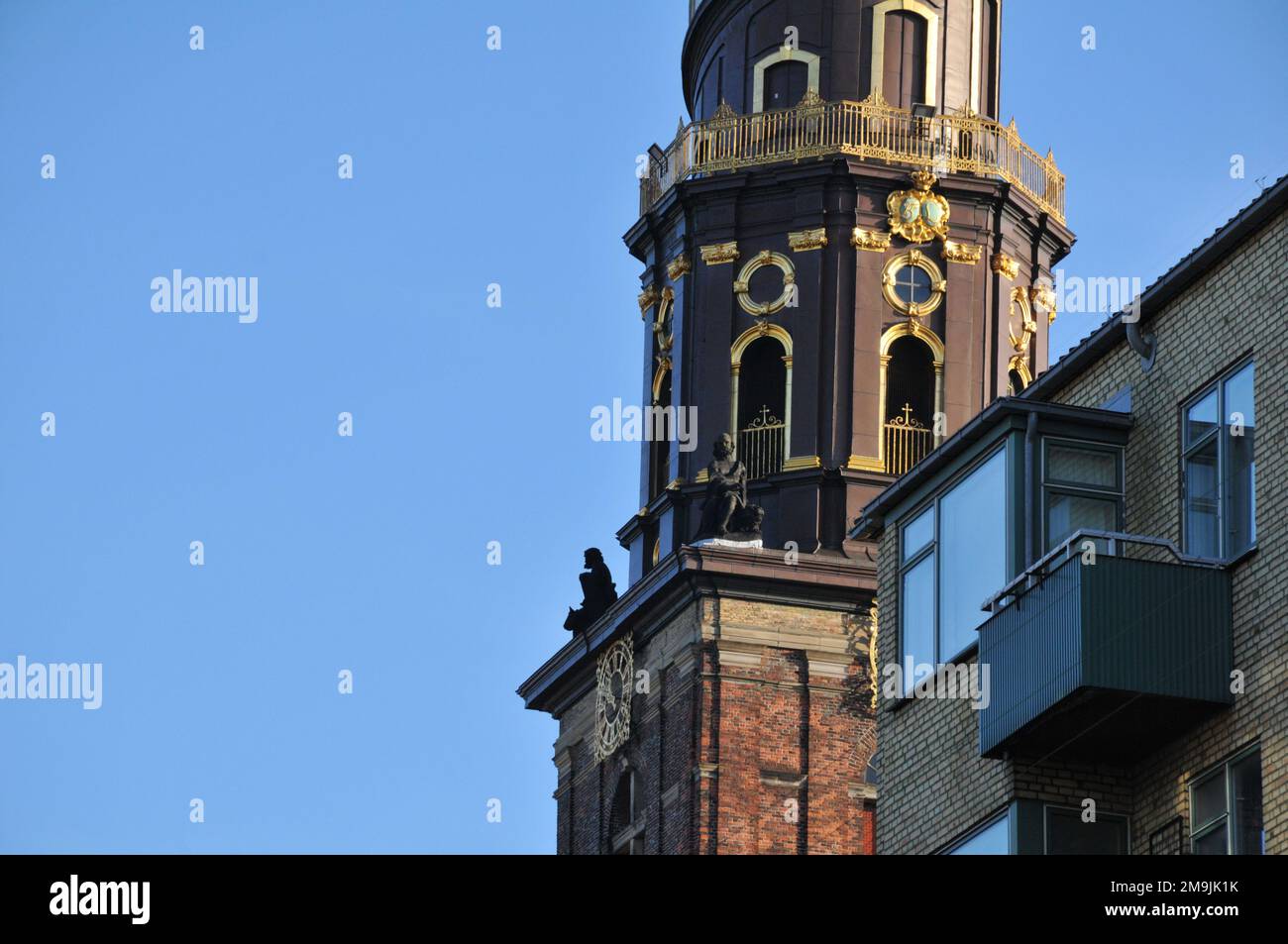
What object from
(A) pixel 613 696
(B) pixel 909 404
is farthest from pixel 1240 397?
(A) pixel 613 696

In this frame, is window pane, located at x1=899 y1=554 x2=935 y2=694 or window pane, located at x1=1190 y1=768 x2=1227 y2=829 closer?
window pane, located at x1=1190 y1=768 x2=1227 y2=829

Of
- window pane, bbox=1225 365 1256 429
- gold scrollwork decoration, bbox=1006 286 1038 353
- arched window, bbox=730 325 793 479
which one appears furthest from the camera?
gold scrollwork decoration, bbox=1006 286 1038 353

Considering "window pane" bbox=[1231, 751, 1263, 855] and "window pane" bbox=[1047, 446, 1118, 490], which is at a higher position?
"window pane" bbox=[1047, 446, 1118, 490]

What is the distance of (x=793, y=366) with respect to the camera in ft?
257

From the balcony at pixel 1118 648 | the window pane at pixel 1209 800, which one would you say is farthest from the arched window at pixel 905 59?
the window pane at pixel 1209 800

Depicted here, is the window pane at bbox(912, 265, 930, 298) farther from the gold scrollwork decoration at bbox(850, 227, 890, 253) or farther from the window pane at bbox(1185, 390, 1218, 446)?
the window pane at bbox(1185, 390, 1218, 446)

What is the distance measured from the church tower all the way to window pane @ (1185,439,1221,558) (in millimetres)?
32358

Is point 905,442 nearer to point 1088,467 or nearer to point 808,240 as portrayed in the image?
point 808,240

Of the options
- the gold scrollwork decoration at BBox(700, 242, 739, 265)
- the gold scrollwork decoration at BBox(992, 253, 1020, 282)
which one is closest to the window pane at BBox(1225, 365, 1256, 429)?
the gold scrollwork decoration at BBox(700, 242, 739, 265)

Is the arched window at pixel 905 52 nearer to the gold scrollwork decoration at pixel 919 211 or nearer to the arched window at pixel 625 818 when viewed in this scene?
the gold scrollwork decoration at pixel 919 211

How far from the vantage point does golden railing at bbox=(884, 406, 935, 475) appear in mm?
77312

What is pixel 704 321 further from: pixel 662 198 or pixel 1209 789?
pixel 1209 789

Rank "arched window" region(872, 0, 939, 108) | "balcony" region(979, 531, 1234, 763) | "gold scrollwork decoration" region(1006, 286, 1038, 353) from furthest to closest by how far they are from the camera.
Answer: "arched window" region(872, 0, 939, 108), "gold scrollwork decoration" region(1006, 286, 1038, 353), "balcony" region(979, 531, 1234, 763)
